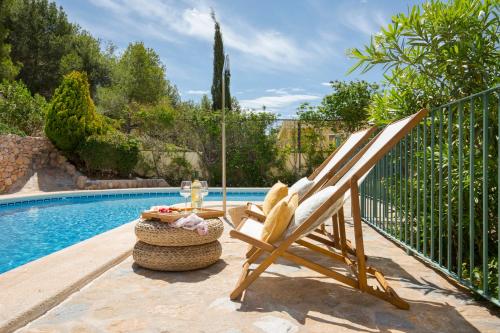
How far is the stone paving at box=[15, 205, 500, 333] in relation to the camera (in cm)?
219

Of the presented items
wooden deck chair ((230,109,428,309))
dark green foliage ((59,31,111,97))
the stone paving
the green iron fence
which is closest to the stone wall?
the stone paving

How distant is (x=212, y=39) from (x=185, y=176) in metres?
9.34

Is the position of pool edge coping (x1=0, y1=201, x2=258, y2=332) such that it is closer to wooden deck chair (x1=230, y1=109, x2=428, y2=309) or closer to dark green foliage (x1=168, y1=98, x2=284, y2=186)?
wooden deck chair (x1=230, y1=109, x2=428, y2=309)

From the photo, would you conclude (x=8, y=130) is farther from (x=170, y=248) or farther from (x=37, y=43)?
(x=170, y=248)

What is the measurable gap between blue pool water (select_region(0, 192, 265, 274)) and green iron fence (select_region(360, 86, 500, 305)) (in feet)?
A: 13.4

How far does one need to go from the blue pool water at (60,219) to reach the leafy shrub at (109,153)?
1.67m

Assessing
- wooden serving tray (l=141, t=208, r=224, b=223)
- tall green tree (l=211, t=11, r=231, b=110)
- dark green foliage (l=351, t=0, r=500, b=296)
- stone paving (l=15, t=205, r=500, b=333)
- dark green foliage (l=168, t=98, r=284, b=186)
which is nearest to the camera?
stone paving (l=15, t=205, r=500, b=333)

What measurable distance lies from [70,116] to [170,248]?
10304 millimetres

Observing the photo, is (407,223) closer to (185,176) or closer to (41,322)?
(41,322)

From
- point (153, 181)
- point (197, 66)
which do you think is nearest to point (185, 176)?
point (153, 181)

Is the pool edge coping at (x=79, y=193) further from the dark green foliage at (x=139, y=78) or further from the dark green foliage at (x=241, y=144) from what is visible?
the dark green foliage at (x=139, y=78)

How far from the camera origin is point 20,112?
13016 millimetres

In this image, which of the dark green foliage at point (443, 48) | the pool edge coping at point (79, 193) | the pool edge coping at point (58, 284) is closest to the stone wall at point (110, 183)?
the pool edge coping at point (79, 193)

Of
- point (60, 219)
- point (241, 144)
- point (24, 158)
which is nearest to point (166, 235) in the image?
point (60, 219)
